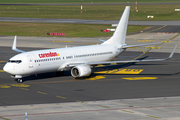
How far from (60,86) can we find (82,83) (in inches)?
135

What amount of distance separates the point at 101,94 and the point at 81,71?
7.95 metres

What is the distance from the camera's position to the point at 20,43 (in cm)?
8744

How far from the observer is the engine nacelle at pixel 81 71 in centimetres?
4647

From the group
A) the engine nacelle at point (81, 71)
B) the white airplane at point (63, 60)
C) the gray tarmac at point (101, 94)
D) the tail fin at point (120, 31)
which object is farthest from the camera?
the tail fin at point (120, 31)

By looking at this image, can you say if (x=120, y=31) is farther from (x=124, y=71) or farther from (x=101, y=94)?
(x=101, y=94)

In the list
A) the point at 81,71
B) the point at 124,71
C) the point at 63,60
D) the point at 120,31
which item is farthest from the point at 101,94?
the point at 120,31

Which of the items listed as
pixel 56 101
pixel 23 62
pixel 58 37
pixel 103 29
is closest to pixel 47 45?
pixel 58 37

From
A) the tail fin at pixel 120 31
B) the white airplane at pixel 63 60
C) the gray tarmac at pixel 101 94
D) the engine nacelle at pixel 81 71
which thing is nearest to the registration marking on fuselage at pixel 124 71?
the gray tarmac at pixel 101 94

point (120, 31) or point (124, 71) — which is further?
point (120, 31)

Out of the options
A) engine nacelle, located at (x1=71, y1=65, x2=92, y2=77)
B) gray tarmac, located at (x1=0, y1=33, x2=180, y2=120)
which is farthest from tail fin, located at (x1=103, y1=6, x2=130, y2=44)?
engine nacelle, located at (x1=71, y1=65, x2=92, y2=77)

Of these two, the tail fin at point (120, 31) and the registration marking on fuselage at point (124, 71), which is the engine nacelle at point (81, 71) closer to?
the registration marking on fuselage at point (124, 71)

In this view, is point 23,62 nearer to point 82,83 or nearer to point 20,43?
point 82,83

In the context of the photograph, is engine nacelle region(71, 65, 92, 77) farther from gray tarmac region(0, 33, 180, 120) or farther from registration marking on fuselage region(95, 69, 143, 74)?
registration marking on fuselage region(95, 69, 143, 74)

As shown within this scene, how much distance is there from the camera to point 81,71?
46438mm
